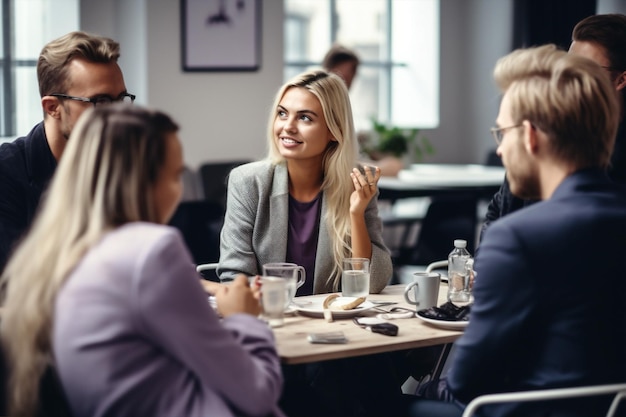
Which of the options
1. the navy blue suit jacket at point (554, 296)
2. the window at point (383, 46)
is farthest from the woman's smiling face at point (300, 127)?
the window at point (383, 46)

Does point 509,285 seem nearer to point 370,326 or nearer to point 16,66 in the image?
point 370,326

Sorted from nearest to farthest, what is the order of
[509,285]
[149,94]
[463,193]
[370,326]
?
1. [509,285]
2. [370,326]
3. [463,193]
4. [149,94]

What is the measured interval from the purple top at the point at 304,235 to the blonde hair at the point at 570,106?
1176mm

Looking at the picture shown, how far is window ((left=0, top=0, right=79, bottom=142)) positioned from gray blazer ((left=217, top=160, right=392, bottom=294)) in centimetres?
392

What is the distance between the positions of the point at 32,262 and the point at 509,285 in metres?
0.95

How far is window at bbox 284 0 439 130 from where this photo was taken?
28.4ft

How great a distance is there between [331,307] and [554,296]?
766 mm

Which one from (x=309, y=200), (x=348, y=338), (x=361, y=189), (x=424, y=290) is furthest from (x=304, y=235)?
(x=348, y=338)

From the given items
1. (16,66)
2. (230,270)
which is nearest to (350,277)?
(230,270)

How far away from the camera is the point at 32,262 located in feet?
5.21

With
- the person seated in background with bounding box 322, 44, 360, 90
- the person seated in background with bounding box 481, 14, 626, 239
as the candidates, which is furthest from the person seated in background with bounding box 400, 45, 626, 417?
the person seated in background with bounding box 322, 44, 360, 90

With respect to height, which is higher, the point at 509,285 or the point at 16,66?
the point at 16,66

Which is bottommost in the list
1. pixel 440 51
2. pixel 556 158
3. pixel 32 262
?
pixel 32 262

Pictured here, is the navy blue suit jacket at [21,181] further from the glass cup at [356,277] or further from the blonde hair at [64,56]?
the glass cup at [356,277]
